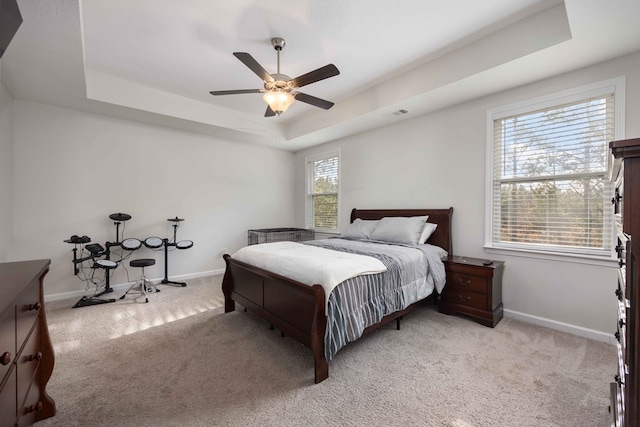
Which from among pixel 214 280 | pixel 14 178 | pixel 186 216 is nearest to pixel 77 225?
pixel 14 178

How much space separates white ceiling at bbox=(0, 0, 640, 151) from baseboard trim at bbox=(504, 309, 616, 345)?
252 cm

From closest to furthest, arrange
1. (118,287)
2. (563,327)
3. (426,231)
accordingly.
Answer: (563,327)
(426,231)
(118,287)

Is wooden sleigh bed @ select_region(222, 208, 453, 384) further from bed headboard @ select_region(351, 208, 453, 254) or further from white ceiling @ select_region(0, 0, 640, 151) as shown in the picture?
white ceiling @ select_region(0, 0, 640, 151)

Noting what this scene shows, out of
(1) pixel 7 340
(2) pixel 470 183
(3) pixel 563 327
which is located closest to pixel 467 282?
(3) pixel 563 327

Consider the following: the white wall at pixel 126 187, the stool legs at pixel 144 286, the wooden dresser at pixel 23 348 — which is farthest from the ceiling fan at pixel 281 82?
the stool legs at pixel 144 286

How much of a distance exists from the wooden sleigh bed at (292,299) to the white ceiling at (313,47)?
5.63ft

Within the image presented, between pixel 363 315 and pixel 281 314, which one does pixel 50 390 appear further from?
pixel 363 315

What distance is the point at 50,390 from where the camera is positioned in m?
1.84

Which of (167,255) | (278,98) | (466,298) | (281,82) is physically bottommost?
(466,298)

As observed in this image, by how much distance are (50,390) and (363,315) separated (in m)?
2.26

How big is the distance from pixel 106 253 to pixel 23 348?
3.02 metres

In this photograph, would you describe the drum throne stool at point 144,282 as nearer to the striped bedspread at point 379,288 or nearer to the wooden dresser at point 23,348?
the wooden dresser at point 23,348

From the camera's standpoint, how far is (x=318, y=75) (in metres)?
2.28

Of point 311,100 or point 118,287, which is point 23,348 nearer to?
point 311,100
